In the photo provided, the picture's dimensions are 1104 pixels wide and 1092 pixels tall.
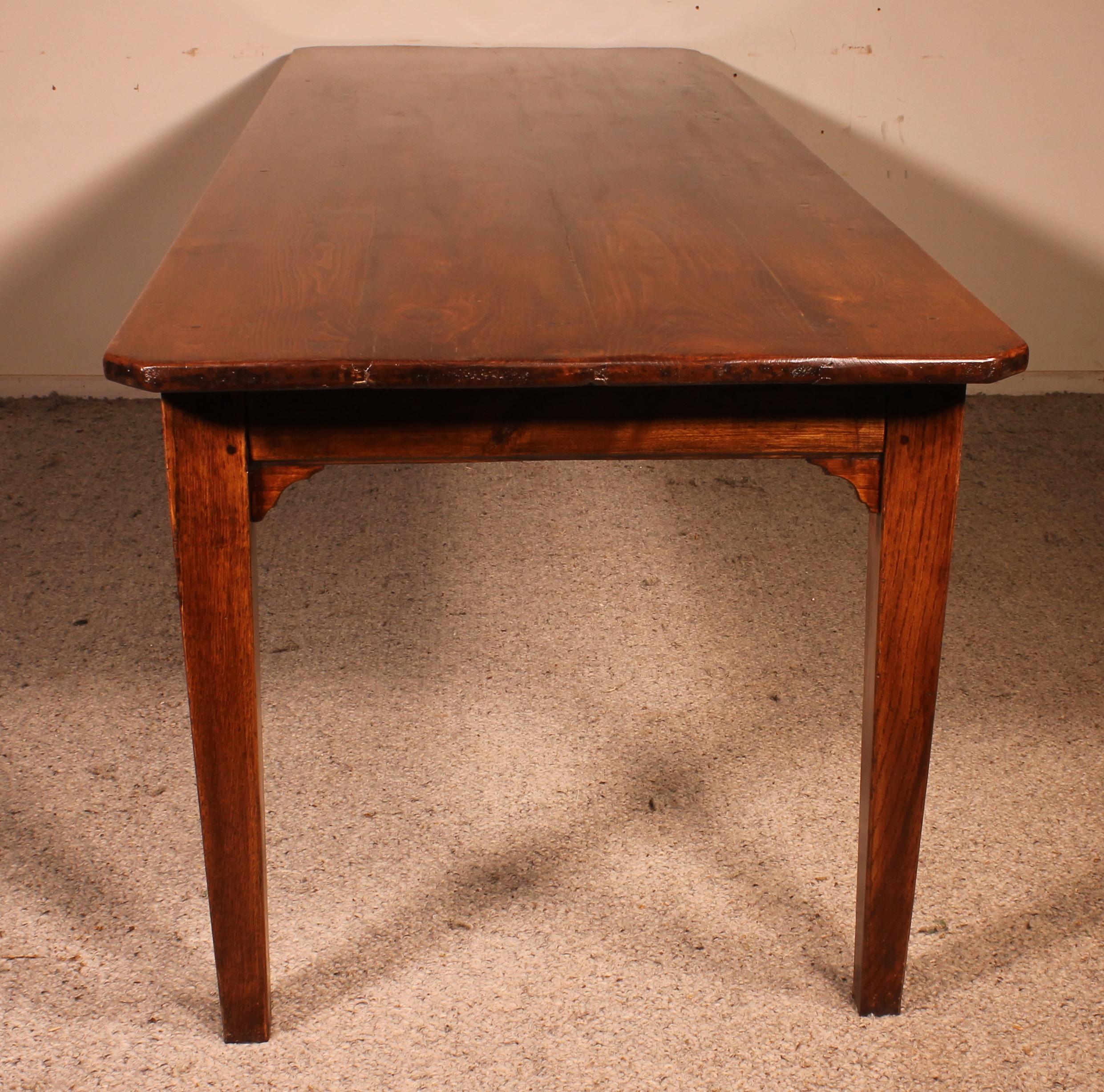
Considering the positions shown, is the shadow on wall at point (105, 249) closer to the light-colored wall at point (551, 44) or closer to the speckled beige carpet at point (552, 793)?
the light-colored wall at point (551, 44)

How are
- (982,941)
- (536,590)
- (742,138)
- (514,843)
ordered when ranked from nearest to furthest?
(982,941)
(514,843)
(742,138)
(536,590)

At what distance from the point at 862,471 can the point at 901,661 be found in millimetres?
162

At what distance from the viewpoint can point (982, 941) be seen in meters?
1.15

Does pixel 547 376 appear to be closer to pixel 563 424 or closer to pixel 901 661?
pixel 563 424

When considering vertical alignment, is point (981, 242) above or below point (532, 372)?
below

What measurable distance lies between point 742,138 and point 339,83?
660mm

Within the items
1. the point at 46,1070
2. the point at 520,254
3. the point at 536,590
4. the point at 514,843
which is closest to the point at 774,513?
the point at 536,590

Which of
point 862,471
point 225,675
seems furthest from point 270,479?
point 862,471

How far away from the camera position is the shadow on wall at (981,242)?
2270 millimetres

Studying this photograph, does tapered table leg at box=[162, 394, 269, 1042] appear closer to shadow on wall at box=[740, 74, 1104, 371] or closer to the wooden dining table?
the wooden dining table

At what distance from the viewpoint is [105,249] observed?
2289 millimetres

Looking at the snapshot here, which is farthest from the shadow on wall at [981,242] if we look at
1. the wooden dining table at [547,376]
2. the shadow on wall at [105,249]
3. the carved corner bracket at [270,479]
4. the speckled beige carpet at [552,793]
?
the carved corner bracket at [270,479]

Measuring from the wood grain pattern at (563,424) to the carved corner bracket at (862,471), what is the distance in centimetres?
1

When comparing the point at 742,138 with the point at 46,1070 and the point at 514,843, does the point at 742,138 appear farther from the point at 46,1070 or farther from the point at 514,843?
the point at 46,1070
